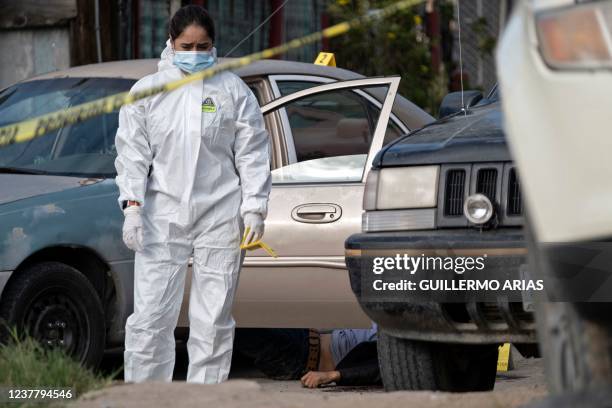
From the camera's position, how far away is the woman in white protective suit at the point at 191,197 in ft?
21.2

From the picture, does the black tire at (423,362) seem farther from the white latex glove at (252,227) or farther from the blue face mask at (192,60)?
the blue face mask at (192,60)

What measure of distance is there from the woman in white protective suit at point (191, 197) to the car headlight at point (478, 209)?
116 cm

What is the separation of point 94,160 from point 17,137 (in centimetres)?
253

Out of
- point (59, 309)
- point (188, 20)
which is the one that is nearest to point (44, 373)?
point (188, 20)

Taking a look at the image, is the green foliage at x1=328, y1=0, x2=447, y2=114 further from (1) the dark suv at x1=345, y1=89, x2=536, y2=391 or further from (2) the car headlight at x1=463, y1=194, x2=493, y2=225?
(2) the car headlight at x1=463, y1=194, x2=493, y2=225

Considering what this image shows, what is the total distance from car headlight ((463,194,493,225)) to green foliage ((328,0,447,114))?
1083cm

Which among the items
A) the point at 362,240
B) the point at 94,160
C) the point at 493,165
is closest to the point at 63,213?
the point at 94,160

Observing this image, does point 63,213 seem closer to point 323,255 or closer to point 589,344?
point 323,255

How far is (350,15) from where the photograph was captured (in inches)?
647

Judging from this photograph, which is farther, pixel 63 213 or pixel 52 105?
pixel 52 105

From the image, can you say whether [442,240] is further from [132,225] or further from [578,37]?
[578,37]

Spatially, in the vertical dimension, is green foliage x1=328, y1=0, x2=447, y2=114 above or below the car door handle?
above

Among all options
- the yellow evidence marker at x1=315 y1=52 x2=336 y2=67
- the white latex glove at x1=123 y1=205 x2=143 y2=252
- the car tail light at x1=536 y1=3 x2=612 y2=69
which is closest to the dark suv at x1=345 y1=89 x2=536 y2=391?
the white latex glove at x1=123 y1=205 x2=143 y2=252

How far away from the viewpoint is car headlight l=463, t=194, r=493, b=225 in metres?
5.59
